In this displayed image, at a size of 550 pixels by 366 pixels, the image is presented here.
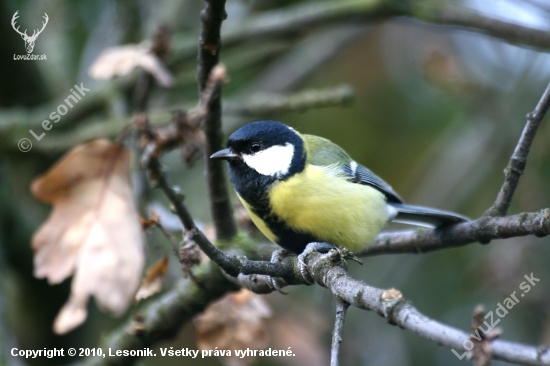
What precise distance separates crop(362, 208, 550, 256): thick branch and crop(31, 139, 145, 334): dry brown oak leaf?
39.7 inches

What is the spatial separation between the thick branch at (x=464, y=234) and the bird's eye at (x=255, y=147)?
64cm

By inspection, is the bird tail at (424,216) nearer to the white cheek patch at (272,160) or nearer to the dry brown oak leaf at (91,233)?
the white cheek patch at (272,160)

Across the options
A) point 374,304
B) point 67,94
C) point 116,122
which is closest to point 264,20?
point 116,122

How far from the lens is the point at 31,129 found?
2.95 meters

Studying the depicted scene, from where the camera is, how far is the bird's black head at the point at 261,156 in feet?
7.64

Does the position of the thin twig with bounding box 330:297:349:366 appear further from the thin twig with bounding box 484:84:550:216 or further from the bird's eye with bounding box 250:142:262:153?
the bird's eye with bounding box 250:142:262:153

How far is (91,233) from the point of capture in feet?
6.95

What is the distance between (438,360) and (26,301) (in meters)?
2.90

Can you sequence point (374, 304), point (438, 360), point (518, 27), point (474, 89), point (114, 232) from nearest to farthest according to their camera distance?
1. point (374, 304)
2. point (114, 232)
3. point (518, 27)
4. point (474, 89)
5. point (438, 360)

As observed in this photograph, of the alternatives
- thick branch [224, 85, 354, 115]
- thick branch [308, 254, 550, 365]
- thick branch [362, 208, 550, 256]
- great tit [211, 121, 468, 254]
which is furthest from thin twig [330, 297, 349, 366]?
thick branch [224, 85, 354, 115]

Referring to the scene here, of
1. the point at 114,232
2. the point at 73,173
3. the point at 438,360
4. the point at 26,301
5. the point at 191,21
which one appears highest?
the point at 191,21

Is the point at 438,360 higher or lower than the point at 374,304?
lower

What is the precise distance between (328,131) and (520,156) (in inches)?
121

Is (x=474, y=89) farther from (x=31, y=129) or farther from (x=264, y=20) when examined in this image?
(x=31, y=129)
